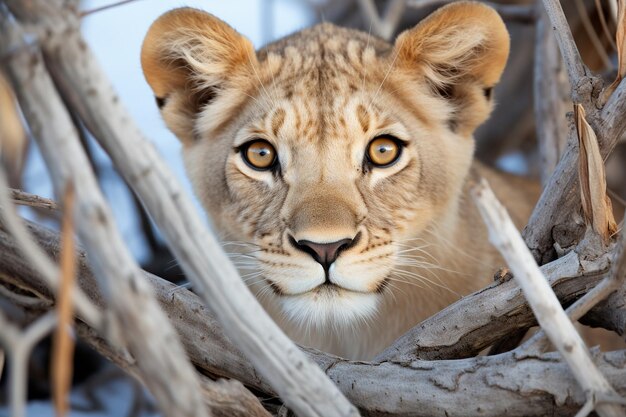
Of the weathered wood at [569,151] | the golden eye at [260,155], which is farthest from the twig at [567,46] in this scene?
the golden eye at [260,155]

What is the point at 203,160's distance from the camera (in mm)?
3096

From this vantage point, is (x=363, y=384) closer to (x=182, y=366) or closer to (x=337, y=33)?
(x=182, y=366)

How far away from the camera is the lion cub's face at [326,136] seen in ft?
8.27

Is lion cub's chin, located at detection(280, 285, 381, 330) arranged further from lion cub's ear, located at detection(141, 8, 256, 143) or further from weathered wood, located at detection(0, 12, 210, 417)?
weathered wood, located at detection(0, 12, 210, 417)

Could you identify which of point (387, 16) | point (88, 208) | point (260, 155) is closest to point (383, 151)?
point (260, 155)

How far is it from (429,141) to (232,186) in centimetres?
67

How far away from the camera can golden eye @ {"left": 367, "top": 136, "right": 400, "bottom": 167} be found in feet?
9.08

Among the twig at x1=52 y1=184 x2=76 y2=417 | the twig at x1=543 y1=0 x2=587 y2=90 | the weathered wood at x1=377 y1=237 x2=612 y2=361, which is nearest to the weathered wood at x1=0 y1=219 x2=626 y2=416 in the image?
the weathered wood at x1=377 y1=237 x2=612 y2=361

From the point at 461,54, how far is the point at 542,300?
1361 millimetres

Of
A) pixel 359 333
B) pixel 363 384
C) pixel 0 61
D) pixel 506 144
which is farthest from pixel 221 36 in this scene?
pixel 506 144

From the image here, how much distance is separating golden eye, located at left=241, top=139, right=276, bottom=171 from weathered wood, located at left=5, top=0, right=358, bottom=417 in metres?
1.11

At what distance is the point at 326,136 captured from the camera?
2.70m

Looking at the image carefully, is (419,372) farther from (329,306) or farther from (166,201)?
(166,201)

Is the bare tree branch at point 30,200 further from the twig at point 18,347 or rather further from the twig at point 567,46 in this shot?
the twig at point 567,46
